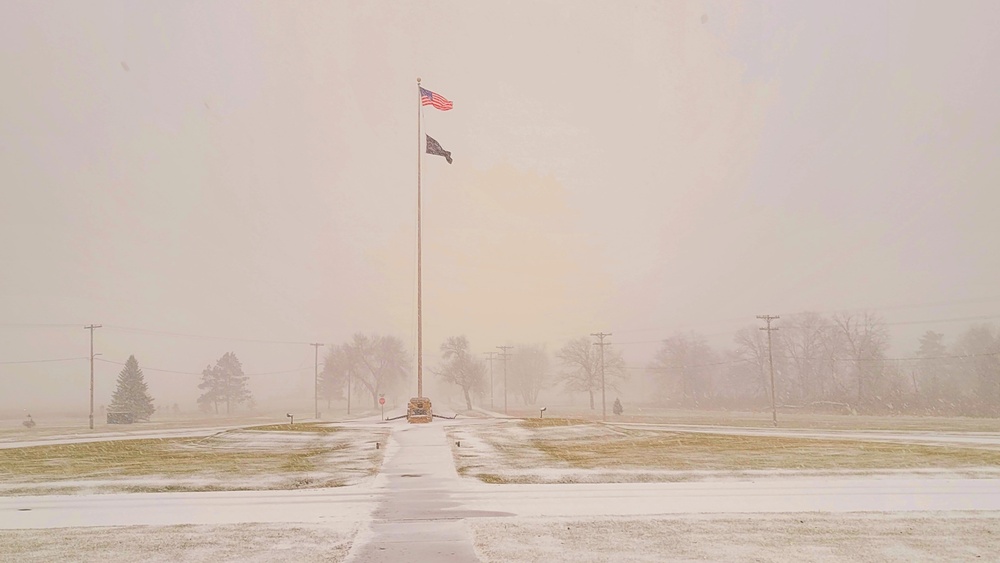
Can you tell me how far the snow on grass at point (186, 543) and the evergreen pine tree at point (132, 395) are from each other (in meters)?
75.0

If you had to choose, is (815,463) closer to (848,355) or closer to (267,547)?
(267,547)

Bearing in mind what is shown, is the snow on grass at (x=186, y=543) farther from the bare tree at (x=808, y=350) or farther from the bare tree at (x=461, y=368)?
the bare tree at (x=808, y=350)

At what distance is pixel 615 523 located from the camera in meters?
11.9

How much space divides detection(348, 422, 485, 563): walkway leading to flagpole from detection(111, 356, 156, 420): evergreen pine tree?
2731 inches

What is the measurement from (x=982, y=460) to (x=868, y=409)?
64431 millimetres

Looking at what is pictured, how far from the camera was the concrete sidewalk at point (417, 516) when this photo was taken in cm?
964

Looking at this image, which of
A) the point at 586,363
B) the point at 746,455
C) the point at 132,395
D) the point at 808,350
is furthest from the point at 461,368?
the point at 746,455

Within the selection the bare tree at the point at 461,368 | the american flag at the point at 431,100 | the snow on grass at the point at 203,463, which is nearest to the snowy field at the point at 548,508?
the snow on grass at the point at 203,463

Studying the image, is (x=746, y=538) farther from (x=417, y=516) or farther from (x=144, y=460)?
(x=144, y=460)

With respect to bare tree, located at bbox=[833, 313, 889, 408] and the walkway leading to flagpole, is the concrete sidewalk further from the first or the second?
bare tree, located at bbox=[833, 313, 889, 408]

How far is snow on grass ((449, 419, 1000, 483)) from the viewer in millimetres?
18750

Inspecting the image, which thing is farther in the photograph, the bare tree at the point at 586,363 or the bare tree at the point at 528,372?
the bare tree at the point at 528,372

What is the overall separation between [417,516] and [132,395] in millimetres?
80110

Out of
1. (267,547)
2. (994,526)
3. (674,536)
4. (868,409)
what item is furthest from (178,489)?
(868,409)
